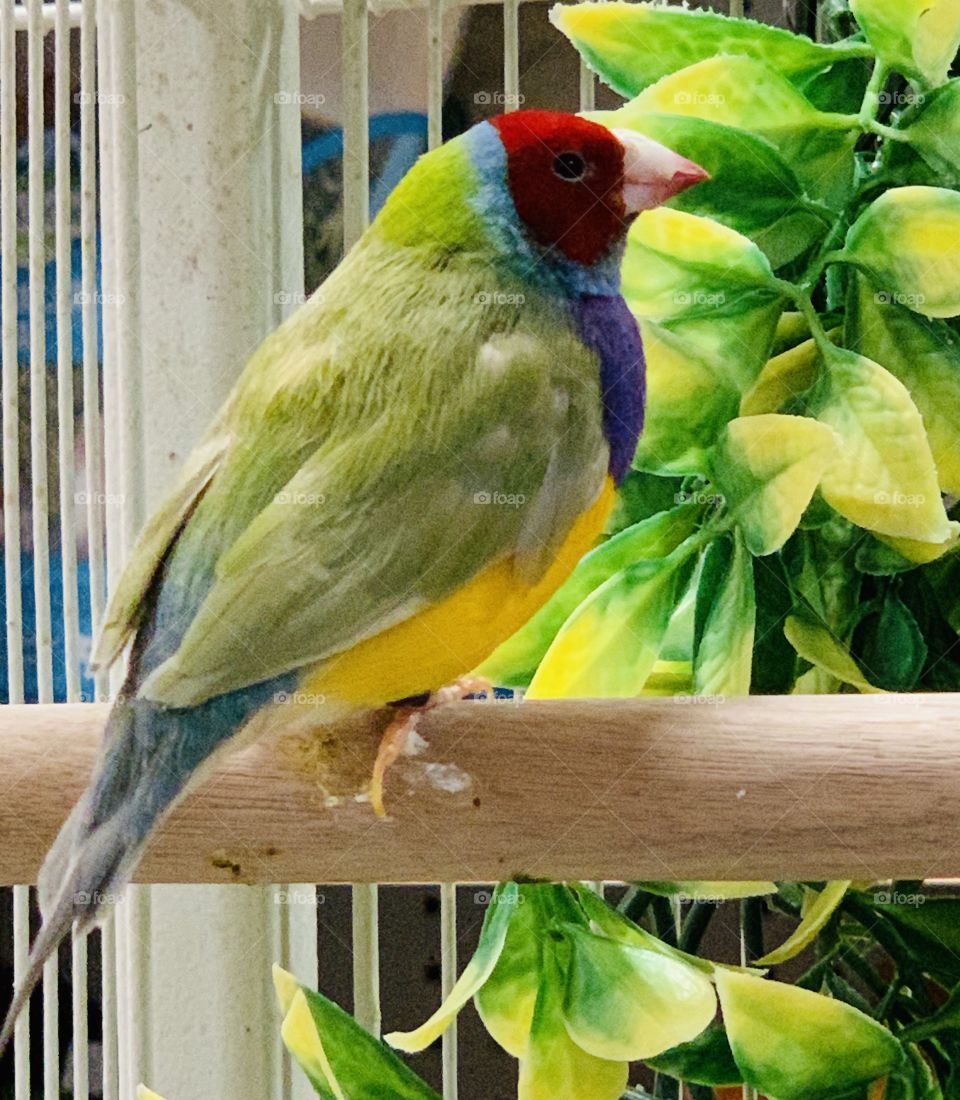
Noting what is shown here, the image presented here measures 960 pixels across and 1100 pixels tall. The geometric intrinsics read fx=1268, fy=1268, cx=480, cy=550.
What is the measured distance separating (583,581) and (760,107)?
20 cm

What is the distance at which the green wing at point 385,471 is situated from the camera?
16.6 inches

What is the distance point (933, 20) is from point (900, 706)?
10.1 inches

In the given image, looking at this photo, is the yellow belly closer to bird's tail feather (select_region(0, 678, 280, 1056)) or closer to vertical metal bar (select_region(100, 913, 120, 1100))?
bird's tail feather (select_region(0, 678, 280, 1056))

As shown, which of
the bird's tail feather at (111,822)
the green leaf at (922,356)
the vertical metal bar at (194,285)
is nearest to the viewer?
the bird's tail feather at (111,822)

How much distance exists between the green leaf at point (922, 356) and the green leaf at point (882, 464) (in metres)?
0.03

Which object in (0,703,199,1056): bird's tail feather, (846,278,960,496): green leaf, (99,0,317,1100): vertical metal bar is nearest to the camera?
(0,703,199,1056): bird's tail feather

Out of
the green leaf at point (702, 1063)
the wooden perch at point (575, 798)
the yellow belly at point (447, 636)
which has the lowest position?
the green leaf at point (702, 1063)

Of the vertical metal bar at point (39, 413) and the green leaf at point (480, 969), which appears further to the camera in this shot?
the vertical metal bar at point (39, 413)

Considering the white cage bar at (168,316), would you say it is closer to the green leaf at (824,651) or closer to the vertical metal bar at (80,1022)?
the vertical metal bar at (80,1022)

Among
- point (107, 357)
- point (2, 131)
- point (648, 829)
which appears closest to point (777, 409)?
point (648, 829)

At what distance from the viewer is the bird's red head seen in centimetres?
48

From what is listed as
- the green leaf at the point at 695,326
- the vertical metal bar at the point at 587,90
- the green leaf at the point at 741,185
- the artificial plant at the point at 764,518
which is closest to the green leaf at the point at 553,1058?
the artificial plant at the point at 764,518

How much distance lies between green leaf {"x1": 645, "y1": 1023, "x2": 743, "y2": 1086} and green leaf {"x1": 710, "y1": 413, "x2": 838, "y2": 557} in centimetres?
21

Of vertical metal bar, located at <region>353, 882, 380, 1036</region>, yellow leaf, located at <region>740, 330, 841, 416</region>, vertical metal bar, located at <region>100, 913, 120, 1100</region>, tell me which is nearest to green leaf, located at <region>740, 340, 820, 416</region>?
yellow leaf, located at <region>740, 330, 841, 416</region>
